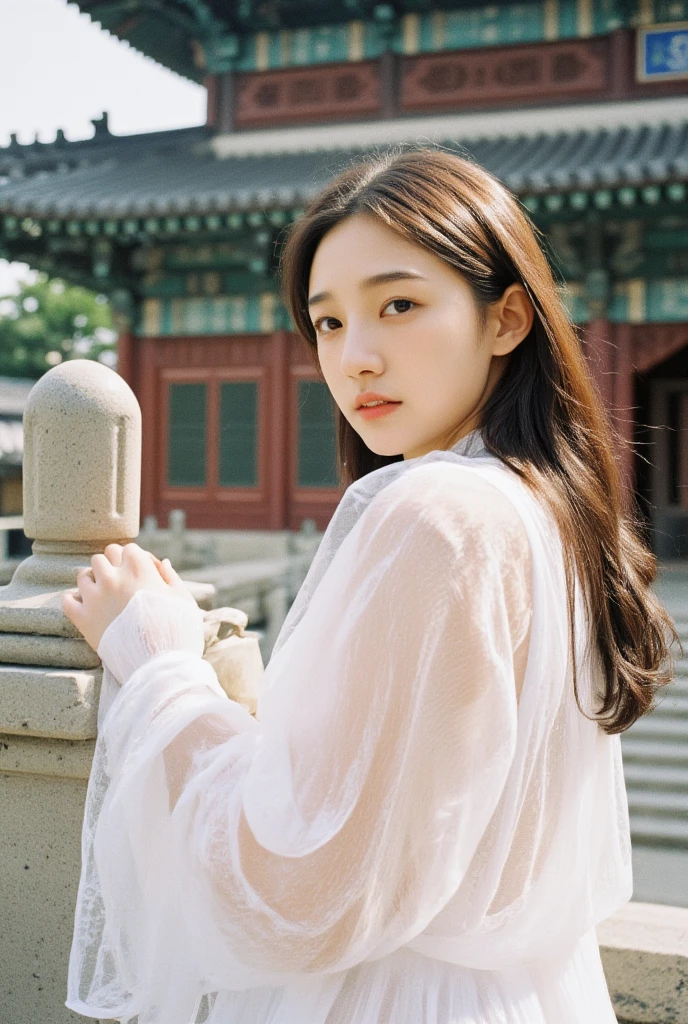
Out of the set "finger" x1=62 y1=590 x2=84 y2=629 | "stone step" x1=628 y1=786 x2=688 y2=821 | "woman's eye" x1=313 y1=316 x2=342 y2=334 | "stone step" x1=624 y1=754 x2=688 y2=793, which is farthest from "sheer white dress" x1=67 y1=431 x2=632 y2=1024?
"stone step" x1=624 y1=754 x2=688 y2=793

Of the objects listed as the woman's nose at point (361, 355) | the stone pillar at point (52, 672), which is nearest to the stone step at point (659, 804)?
the stone pillar at point (52, 672)

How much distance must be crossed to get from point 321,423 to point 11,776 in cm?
798

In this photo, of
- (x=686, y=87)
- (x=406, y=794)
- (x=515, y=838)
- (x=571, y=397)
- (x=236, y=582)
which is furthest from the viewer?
(x=686, y=87)

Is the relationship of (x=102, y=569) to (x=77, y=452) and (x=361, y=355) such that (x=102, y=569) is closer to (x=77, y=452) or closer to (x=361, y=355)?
(x=361, y=355)

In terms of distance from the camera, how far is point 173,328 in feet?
32.8

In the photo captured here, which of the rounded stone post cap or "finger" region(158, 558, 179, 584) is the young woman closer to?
"finger" region(158, 558, 179, 584)

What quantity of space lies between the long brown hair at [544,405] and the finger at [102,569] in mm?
495

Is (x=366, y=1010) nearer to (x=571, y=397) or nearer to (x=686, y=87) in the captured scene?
(x=571, y=397)

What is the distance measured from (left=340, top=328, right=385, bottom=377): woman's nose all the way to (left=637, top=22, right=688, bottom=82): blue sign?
31.3ft

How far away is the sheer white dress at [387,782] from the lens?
0.86m

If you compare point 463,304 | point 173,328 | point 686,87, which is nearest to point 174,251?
point 173,328

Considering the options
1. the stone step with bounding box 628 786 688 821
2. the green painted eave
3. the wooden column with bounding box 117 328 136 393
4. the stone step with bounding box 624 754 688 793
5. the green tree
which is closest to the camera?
the stone step with bounding box 628 786 688 821

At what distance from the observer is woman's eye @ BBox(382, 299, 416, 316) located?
A: 104 cm

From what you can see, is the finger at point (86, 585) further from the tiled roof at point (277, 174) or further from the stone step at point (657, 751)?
the tiled roof at point (277, 174)
